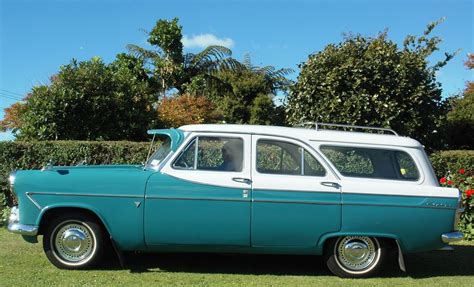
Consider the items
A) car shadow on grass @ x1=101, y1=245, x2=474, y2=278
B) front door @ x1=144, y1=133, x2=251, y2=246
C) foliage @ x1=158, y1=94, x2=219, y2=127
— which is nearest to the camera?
front door @ x1=144, y1=133, x2=251, y2=246

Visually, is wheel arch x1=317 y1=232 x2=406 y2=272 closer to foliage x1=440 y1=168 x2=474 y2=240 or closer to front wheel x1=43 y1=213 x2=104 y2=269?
front wheel x1=43 y1=213 x2=104 y2=269

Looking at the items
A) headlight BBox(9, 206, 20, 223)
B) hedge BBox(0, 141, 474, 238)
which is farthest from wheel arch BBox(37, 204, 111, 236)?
hedge BBox(0, 141, 474, 238)

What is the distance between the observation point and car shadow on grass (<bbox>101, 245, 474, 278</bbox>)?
20.5ft

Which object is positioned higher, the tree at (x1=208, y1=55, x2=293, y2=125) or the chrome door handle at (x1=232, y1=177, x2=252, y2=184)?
the tree at (x1=208, y1=55, x2=293, y2=125)

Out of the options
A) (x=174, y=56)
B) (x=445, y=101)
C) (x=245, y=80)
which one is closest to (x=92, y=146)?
(x=445, y=101)

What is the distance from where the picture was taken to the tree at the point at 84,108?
10867 millimetres

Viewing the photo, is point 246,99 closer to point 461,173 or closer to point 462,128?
point 462,128

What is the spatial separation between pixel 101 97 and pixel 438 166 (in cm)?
706

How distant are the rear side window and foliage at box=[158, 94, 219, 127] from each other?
35.1 feet

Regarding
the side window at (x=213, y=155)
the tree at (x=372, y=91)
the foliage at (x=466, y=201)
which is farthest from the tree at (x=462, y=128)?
the side window at (x=213, y=155)

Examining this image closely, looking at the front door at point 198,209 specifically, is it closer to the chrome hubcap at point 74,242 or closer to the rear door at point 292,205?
the rear door at point 292,205

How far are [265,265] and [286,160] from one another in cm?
144

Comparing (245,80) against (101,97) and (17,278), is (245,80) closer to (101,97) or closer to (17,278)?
(101,97)

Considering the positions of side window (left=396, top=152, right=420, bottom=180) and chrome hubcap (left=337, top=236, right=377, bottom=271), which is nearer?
chrome hubcap (left=337, top=236, right=377, bottom=271)
